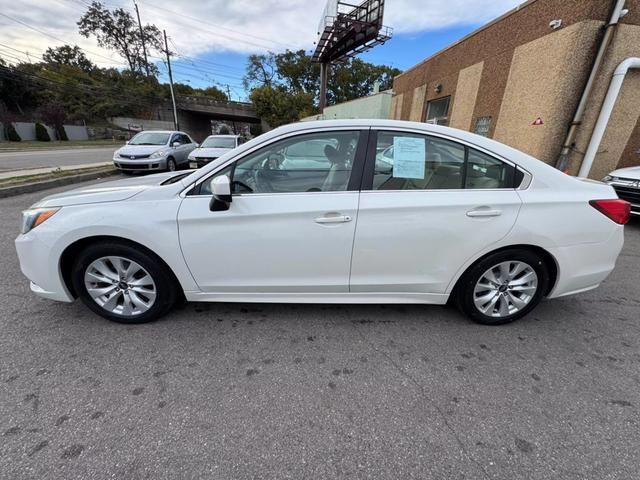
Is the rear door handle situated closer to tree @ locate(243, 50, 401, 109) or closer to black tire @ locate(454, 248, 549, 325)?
black tire @ locate(454, 248, 549, 325)

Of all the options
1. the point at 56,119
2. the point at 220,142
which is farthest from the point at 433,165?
the point at 56,119

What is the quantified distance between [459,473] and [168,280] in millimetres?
2266

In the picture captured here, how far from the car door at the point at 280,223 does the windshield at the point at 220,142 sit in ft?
31.3

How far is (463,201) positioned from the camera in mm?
2234

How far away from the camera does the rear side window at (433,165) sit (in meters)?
2.29

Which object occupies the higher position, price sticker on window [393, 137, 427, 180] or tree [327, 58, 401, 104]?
tree [327, 58, 401, 104]

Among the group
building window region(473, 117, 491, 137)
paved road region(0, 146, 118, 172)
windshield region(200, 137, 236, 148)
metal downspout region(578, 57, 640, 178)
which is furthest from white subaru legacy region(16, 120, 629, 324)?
paved road region(0, 146, 118, 172)

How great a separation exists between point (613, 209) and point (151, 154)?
10.9 m

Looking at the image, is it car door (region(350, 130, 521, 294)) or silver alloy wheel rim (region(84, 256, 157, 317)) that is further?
silver alloy wheel rim (region(84, 256, 157, 317))

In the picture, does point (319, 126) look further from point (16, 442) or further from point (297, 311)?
point (16, 442)

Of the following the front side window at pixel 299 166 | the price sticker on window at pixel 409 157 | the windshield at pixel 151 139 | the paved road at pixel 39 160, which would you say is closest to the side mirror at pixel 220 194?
the front side window at pixel 299 166

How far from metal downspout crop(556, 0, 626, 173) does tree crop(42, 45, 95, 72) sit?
6712cm

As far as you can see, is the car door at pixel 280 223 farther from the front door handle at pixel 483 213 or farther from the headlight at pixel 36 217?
the headlight at pixel 36 217

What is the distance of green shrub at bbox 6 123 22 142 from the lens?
1140 inches
